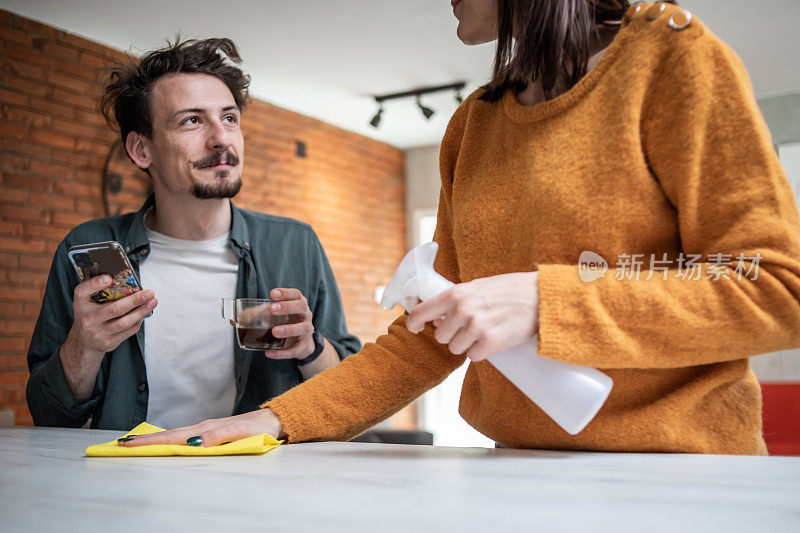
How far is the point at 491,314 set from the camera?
71cm

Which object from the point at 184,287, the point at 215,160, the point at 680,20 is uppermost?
the point at 215,160

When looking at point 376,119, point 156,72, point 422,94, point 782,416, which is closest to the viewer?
point 156,72

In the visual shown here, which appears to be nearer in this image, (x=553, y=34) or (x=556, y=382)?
(x=556, y=382)

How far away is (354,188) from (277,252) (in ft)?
15.5

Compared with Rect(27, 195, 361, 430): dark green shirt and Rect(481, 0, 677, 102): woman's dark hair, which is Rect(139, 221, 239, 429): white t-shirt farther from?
Rect(481, 0, 677, 102): woman's dark hair

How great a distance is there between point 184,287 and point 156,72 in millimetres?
705

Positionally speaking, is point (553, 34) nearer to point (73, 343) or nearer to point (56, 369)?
point (73, 343)

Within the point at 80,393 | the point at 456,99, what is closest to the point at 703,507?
the point at 80,393

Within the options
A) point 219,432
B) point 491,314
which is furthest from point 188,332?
point 491,314

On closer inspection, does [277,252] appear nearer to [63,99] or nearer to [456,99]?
[63,99]

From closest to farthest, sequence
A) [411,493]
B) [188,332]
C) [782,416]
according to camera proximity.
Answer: [411,493], [188,332], [782,416]

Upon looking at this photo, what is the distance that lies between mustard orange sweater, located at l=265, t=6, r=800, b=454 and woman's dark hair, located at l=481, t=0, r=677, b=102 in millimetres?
50

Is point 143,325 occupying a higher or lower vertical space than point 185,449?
higher

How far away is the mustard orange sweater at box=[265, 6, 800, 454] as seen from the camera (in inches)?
27.1
